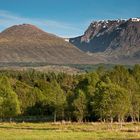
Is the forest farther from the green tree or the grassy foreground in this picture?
the grassy foreground

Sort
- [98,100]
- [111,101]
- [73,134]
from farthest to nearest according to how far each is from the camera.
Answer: [98,100] < [111,101] < [73,134]

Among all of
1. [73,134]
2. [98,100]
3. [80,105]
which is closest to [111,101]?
[98,100]

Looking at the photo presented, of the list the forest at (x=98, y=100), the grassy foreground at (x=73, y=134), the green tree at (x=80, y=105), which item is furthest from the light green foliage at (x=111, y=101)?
the grassy foreground at (x=73, y=134)

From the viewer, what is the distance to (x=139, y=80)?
139625 millimetres

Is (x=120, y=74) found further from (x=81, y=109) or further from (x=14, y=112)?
(x=14, y=112)

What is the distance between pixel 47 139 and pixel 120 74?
277 feet

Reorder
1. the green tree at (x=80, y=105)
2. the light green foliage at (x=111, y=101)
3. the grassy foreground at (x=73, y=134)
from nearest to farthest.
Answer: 1. the grassy foreground at (x=73, y=134)
2. the light green foliage at (x=111, y=101)
3. the green tree at (x=80, y=105)

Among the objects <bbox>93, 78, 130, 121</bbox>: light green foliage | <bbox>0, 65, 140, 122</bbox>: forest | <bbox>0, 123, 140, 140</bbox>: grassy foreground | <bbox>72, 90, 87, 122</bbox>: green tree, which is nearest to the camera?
<bbox>0, 123, 140, 140</bbox>: grassy foreground

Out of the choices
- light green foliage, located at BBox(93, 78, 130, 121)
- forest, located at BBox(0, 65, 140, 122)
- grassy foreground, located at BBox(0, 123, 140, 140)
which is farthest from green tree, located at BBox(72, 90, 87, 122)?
grassy foreground, located at BBox(0, 123, 140, 140)

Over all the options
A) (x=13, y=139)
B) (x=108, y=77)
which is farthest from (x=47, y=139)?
(x=108, y=77)

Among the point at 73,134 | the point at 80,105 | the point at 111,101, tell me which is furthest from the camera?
the point at 80,105

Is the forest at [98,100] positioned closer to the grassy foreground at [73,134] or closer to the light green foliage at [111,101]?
the light green foliage at [111,101]

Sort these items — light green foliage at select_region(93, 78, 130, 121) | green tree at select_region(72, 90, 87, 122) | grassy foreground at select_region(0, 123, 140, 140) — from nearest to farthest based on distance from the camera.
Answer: grassy foreground at select_region(0, 123, 140, 140)
light green foliage at select_region(93, 78, 130, 121)
green tree at select_region(72, 90, 87, 122)

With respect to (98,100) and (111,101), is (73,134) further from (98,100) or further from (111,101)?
(98,100)
